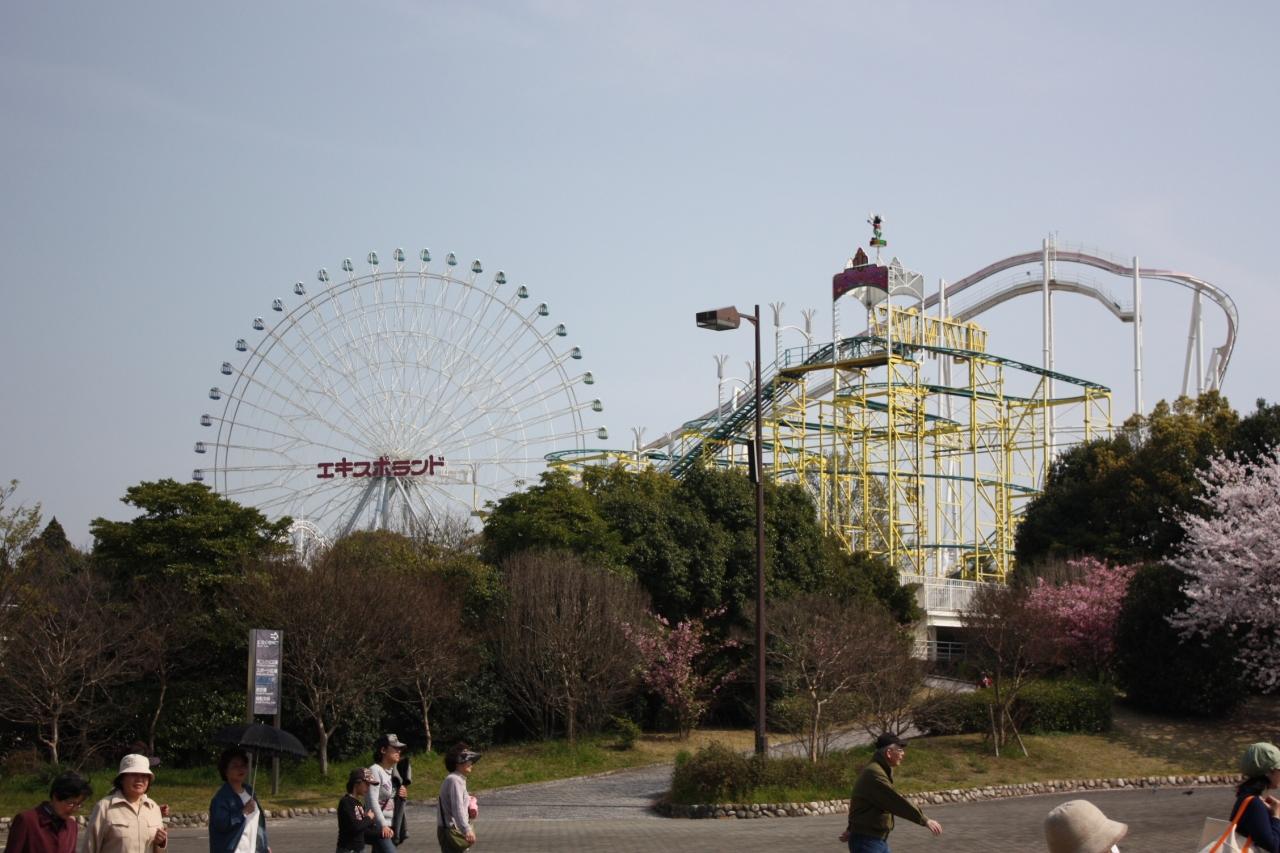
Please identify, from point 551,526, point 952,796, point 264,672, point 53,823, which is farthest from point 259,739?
point 551,526

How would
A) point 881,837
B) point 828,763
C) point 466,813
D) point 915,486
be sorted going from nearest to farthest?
1. point 881,837
2. point 466,813
3. point 828,763
4. point 915,486

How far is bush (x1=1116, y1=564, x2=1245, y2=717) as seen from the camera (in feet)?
108

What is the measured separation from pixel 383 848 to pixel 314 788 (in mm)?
18041

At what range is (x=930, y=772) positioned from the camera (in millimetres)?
27266

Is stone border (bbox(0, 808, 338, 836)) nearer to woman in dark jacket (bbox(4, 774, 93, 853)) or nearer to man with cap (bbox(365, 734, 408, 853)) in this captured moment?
man with cap (bbox(365, 734, 408, 853))

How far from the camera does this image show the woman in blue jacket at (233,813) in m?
8.98

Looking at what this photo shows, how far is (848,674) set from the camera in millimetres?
28109

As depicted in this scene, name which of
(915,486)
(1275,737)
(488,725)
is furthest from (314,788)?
(915,486)

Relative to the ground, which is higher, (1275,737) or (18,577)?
(18,577)

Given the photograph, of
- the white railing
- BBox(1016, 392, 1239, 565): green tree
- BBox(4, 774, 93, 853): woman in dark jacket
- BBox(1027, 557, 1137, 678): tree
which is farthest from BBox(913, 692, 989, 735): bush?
BBox(4, 774, 93, 853): woman in dark jacket

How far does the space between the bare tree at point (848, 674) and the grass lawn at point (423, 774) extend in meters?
2.26

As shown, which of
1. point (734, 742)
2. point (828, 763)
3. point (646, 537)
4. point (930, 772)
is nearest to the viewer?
point (828, 763)

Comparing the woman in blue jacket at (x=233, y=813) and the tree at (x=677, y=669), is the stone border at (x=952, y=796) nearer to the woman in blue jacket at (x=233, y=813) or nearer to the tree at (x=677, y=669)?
the tree at (x=677, y=669)

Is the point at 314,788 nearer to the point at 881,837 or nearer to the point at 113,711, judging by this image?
the point at 113,711
